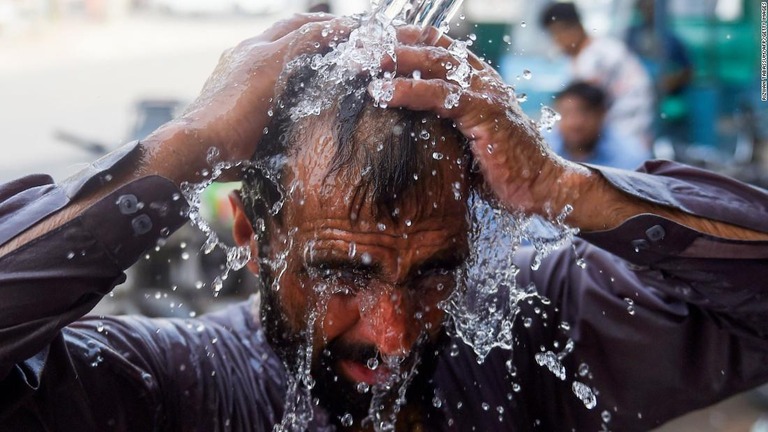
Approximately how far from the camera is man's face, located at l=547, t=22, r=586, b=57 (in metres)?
5.08

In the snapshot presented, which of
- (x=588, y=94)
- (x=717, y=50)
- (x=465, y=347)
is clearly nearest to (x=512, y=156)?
(x=465, y=347)

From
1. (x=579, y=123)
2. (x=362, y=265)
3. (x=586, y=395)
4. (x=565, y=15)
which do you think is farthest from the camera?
(x=565, y=15)

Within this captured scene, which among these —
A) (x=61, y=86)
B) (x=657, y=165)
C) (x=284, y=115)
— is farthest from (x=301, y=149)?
(x=61, y=86)

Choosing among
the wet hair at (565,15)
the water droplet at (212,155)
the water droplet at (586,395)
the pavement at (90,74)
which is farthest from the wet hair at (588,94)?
the pavement at (90,74)

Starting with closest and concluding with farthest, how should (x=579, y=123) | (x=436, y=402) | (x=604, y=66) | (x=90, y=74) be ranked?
(x=436, y=402) → (x=579, y=123) → (x=604, y=66) → (x=90, y=74)

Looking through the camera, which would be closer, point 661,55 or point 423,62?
point 423,62

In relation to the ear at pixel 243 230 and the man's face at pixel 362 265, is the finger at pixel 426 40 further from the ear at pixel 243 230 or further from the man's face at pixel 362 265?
the ear at pixel 243 230

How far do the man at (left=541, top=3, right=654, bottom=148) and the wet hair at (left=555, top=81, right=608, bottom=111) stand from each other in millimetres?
→ 176

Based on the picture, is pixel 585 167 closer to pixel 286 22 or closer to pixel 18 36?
pixel 286 22

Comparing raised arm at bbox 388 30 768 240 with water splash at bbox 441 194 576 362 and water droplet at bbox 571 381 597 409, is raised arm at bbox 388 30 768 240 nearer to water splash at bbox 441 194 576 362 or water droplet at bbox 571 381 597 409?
water splash at bbox 441 194 576 362

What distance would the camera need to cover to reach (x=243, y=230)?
203cm

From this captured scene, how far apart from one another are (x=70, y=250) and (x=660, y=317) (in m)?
1.29

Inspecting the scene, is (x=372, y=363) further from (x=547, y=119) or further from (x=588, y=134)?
(x=588, y=134)

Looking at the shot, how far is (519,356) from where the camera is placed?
212 centimetres
